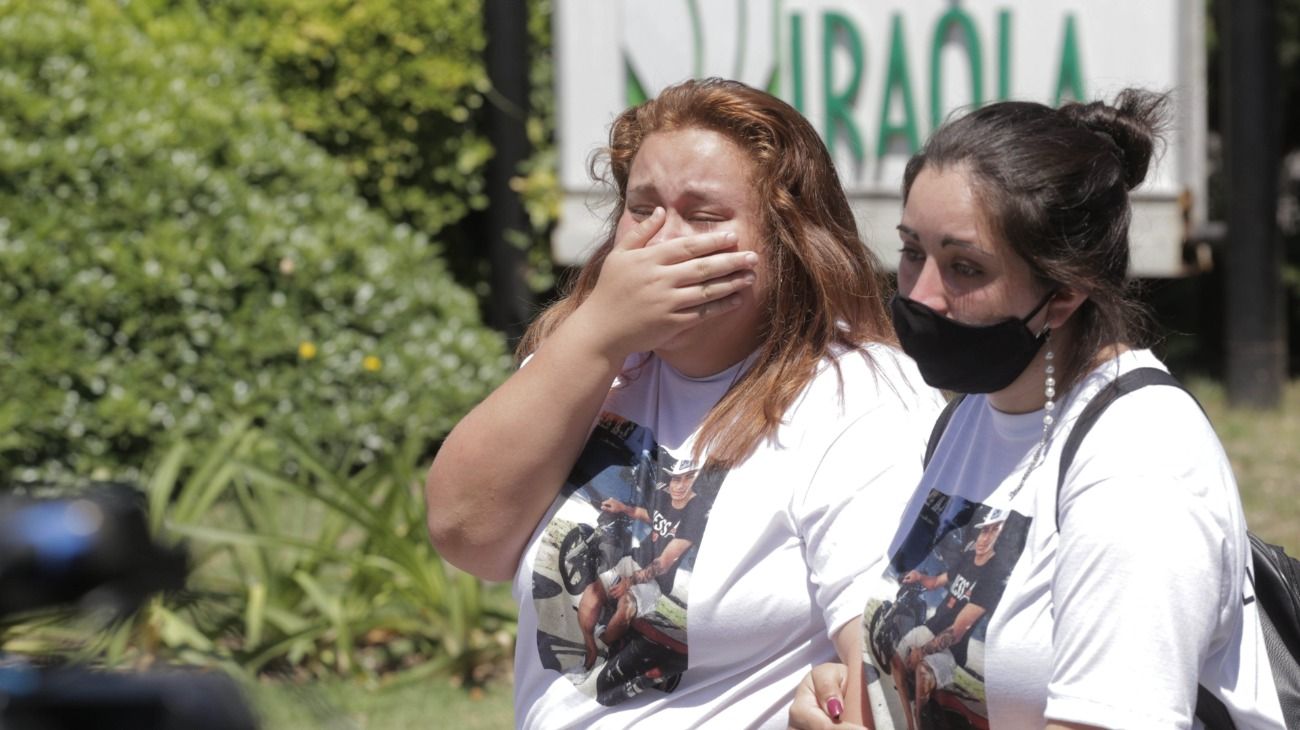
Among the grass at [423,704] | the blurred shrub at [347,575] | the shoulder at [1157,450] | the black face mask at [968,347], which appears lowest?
the grass at [423,704]

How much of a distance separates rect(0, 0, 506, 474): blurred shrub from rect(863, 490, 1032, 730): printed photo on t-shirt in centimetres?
410

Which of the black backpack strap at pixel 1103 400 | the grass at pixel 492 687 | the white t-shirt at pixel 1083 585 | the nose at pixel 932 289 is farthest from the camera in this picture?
the nose at pixel 932 289

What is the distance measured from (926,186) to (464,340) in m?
4.29

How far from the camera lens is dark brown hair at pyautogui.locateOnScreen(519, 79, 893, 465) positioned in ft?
7.13

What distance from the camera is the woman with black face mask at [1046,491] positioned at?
1.59 m

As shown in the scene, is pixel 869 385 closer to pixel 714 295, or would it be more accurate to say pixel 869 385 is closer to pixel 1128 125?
pixel 714 295

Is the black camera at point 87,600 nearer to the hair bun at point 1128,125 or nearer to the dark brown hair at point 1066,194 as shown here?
the dark brown hair at point 1066,194

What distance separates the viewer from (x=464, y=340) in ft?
19.7

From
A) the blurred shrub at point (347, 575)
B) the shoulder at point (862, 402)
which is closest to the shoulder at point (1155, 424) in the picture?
the shoulder at point (862, 402)

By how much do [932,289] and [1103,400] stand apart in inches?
9.7

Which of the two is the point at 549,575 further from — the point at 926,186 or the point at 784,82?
the point at 784,82

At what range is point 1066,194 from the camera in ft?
5.82

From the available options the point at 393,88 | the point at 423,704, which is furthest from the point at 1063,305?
the point at 393,88

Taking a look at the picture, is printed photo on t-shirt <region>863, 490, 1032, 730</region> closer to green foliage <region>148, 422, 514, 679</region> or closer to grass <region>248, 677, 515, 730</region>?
grass <region>248, 677, 515, 730</region>
